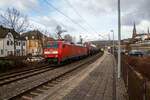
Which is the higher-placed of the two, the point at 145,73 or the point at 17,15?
the point at 17,15

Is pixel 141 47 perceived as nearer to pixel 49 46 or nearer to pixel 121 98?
pixel 49 46

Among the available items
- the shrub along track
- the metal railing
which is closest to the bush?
the shrub along track

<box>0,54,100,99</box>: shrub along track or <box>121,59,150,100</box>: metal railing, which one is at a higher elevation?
<box>121,59,150,100</box>: metal railing

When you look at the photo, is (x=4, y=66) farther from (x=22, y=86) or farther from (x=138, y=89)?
(x=138, y=89)

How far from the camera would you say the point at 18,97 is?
5355 mm

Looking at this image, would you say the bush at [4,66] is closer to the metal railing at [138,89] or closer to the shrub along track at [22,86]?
the shrub along track at [22,86]

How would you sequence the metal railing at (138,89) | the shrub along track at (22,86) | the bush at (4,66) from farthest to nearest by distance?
the bush at (4,66), the shrub along track at (22,86), the metal railing at (138,89)

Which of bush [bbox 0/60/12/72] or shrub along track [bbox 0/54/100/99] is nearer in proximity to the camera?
shrub along track [bbox 0/54/100/99]

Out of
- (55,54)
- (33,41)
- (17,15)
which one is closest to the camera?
(55,54)

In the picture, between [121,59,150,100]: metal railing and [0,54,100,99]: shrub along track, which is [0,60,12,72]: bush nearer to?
[0,54,100,99]: shrub along track

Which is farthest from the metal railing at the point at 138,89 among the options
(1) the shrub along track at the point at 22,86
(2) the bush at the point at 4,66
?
(2) the bush at the point at 4,66

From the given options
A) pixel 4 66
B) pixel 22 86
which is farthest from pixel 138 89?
pixel 4 66

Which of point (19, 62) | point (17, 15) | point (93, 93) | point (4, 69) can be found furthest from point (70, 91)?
point (17, 15)

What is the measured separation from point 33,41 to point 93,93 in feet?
169
